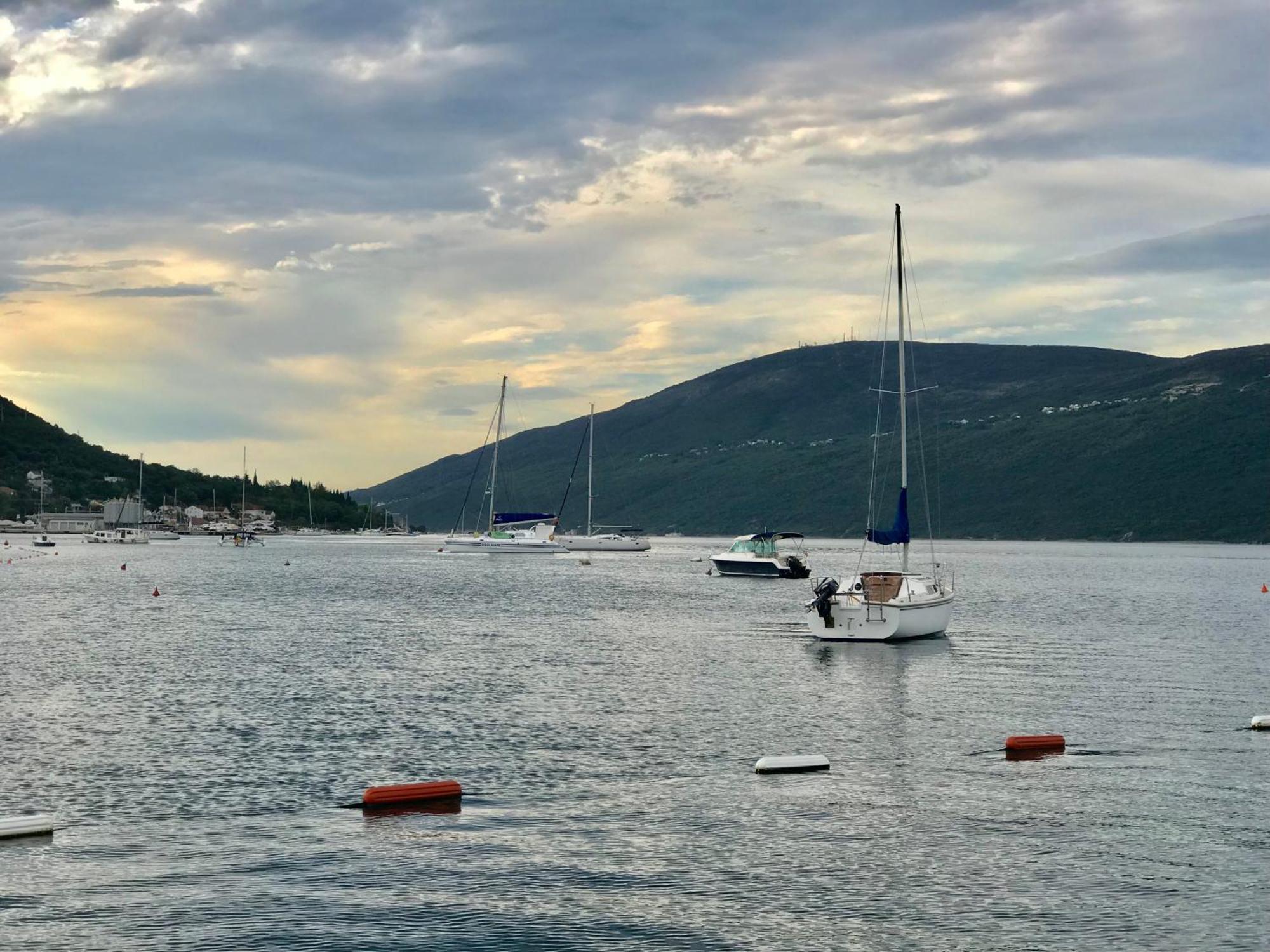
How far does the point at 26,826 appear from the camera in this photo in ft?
81.8

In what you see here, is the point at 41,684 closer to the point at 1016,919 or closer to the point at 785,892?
the point at 785,892

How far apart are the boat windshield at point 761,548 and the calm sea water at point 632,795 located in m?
75.0

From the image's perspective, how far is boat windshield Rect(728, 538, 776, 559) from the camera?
14462 centimetres

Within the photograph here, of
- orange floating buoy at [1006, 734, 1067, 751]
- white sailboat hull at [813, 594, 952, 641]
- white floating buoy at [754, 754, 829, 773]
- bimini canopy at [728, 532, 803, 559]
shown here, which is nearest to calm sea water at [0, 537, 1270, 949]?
white floating buoy at [754, 754, 829, 773]

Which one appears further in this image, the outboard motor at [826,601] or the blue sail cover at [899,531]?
the blue sail cover at [899,531]

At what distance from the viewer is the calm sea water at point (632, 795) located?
2050 cm

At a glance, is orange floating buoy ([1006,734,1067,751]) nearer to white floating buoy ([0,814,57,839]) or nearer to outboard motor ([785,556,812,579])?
white floating buoy ([0,814,57,839])

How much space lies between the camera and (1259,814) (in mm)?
27500

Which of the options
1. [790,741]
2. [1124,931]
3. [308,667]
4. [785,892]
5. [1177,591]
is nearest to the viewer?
[1124,931]

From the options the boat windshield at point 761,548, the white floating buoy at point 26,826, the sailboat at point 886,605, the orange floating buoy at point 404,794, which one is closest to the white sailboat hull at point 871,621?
the sailboat at point 886,605

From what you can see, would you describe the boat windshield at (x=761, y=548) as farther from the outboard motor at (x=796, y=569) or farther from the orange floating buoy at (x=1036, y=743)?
the orange floating buoy at (x=1036, y=743)

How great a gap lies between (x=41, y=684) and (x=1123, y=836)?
3860cm

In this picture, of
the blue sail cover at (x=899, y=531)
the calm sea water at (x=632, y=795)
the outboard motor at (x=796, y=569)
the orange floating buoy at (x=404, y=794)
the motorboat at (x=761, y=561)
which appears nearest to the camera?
the calm sea water at (x=632, y=795)

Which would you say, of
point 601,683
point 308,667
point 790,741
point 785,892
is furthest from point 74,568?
point 785,892
